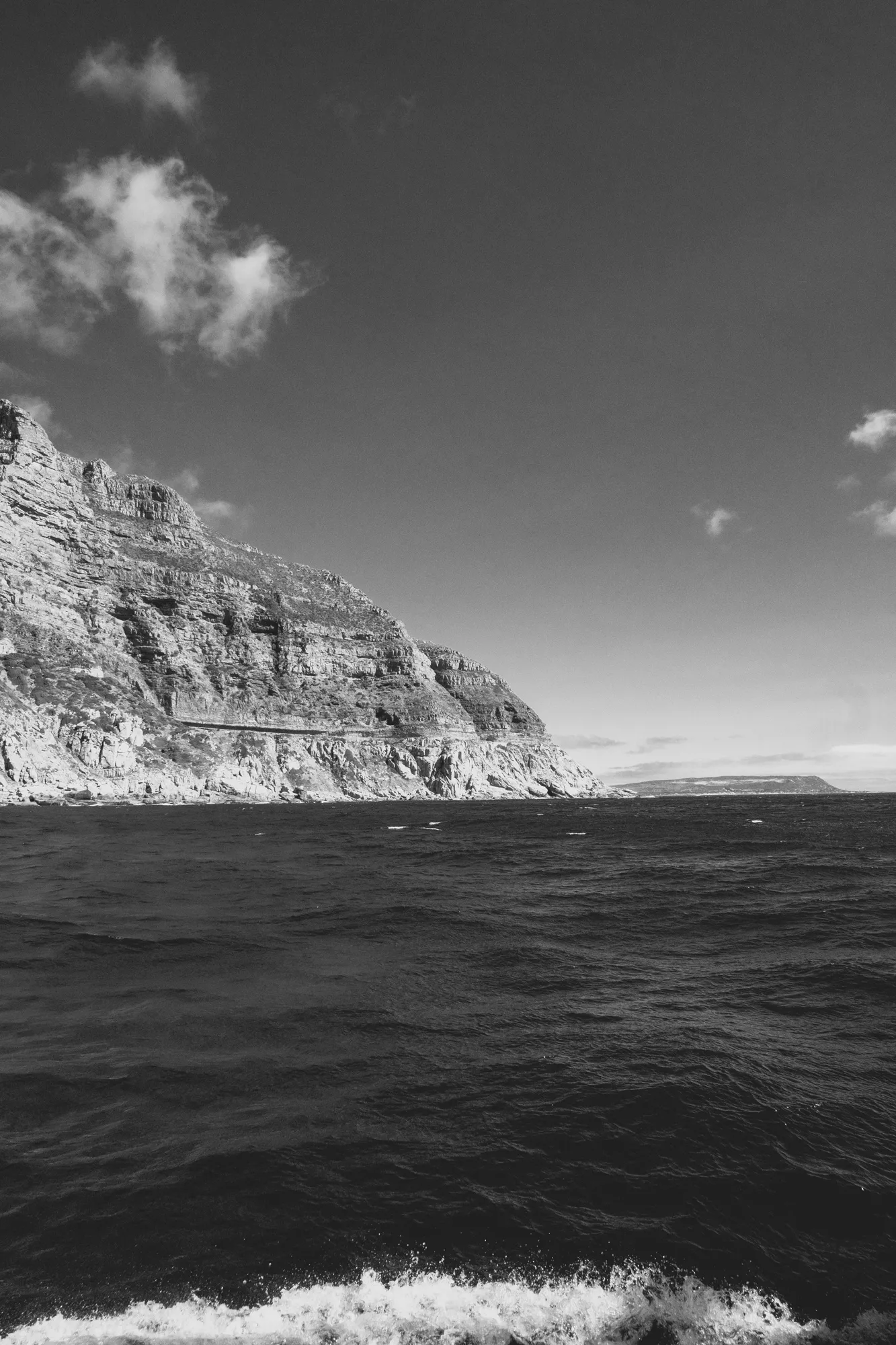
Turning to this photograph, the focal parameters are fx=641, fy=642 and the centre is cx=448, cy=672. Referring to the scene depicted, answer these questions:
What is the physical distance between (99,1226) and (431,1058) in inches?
218

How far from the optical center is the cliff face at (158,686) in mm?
114125

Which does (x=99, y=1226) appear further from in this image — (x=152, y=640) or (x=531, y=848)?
(x=152, y=640)

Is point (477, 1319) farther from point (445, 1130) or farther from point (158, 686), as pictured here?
point (158, 686)

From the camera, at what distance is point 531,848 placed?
4869 centimetres

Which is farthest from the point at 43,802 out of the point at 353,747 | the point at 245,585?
the point at 245,585

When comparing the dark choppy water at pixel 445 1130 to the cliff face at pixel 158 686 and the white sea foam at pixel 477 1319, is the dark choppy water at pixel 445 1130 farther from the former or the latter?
the cliff face at pixel 158 686

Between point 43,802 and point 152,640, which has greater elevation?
point 152,640

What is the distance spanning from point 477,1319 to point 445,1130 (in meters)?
2.95

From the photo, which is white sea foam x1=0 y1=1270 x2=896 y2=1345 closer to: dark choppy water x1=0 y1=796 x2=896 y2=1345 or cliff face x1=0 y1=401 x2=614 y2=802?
dark choppy water x1=0 y1=796 x2=896 y2=1345

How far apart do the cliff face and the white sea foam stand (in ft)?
365

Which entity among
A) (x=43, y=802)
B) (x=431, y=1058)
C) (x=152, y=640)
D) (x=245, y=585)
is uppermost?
(x=245, y=585)

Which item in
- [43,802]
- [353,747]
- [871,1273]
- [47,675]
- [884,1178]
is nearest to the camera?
[871,1273]

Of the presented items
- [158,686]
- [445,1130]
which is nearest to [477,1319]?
[445,1130]

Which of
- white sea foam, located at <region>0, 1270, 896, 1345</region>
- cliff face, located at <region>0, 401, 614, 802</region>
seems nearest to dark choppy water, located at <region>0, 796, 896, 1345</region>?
white sea foam, located at <region>0, 1270, 896, 1345</region>
